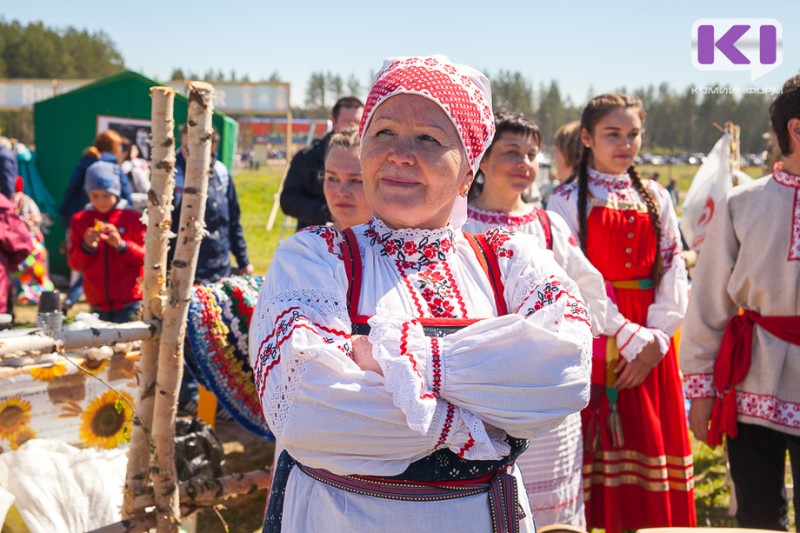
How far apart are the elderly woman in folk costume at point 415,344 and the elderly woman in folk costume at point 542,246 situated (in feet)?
3.51

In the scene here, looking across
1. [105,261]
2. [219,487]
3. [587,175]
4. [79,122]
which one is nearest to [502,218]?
[587,175]

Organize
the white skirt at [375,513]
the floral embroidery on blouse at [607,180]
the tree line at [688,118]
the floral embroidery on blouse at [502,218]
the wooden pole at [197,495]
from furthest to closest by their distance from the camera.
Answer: the tree line at [688,118] < the floral embroidery on blouse at [607,180] < the floral embroidery on blouse at [502,218] < the wooden pole at [197,495] < the white skirt at [375,513]

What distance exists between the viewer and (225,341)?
2832 mm

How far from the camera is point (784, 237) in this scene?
2512 mm

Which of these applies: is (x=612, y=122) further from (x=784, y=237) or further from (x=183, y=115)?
(x=183, y=115)

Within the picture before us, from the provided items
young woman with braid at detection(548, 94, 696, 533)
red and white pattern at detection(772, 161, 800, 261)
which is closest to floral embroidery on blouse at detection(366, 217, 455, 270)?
red and white pattern at detection(772, 161, 800, 261)

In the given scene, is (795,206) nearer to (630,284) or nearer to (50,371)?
(630,284)

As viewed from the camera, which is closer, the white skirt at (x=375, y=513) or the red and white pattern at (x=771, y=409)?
the white skirt at (x=375, y=513)

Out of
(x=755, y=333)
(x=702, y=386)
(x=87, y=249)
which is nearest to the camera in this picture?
(x=755, y=333)

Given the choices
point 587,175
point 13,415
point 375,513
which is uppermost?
point 587,175

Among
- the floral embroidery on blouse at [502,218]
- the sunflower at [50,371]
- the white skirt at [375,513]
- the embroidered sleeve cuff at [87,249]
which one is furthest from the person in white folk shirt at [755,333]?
the embroidered sleeve cuff at [87,249]

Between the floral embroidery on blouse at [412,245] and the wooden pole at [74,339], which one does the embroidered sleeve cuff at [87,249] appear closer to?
the wooden pole at [74,339]

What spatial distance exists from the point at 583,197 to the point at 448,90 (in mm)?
1961

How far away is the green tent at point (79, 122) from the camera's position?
31.6ft
